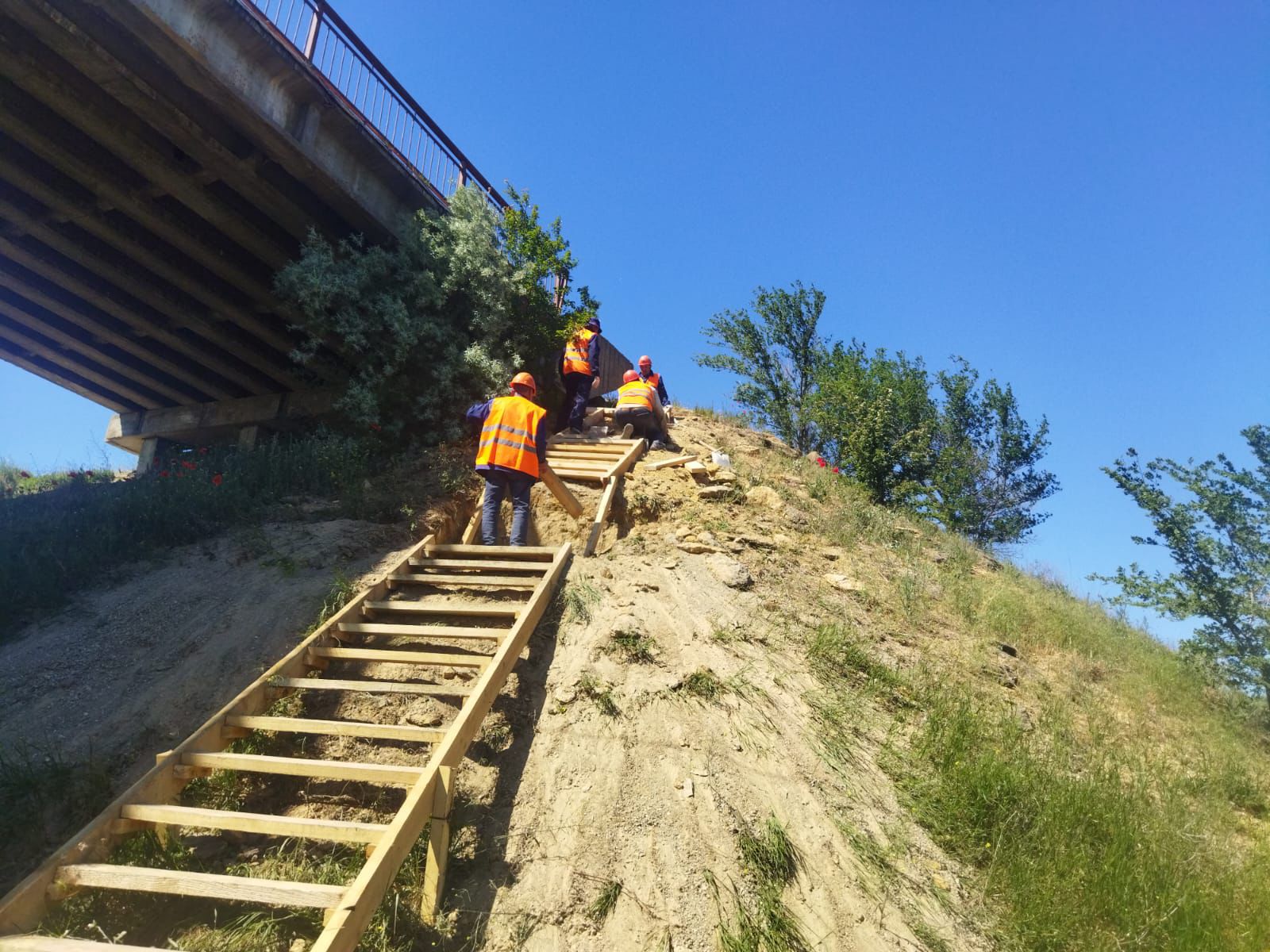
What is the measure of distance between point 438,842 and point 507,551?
11.2ft

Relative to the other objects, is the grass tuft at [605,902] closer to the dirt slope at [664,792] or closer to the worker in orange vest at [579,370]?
the dirt slope at [664,792]

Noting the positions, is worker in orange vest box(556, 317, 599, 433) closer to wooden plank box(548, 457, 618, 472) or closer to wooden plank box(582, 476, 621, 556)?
wooden plank box(548, 457, 618, 472)

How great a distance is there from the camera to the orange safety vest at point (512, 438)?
771cm

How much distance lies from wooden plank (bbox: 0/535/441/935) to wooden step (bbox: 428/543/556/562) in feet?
4.24

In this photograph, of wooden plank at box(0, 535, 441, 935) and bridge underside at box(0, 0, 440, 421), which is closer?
wooden plank at box(0, 535, 441, 935)

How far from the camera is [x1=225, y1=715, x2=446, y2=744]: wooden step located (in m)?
4.41

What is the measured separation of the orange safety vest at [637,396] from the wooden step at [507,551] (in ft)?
15.2

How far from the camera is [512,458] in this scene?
771 centimetres

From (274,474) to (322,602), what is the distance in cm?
368

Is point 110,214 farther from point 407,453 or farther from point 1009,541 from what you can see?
point 1009,541

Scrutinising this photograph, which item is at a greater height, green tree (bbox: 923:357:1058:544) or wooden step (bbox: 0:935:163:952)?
green tree (bbox: 923:357:1058:544)

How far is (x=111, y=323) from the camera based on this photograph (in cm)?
1253

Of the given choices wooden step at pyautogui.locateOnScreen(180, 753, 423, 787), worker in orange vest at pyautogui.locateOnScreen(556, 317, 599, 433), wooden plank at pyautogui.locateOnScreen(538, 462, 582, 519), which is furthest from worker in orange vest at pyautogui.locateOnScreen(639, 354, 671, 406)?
wooden step at pyautogui.locateOnScreen(180, 753, 423, 787)

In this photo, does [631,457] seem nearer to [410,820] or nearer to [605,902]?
[605,902]
